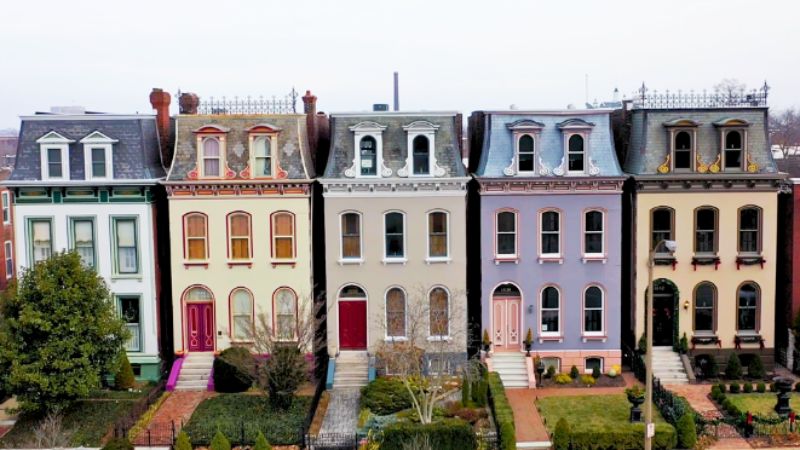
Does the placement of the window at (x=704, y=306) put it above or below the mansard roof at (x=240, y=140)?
below

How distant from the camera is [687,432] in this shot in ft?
85.0

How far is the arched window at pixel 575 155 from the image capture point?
33438mm

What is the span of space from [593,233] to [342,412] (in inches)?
497

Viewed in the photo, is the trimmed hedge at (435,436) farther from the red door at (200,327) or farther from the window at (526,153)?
the window at (526,153)

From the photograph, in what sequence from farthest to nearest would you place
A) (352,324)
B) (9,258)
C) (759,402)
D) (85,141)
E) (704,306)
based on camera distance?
(9,258)
(704,306)
(352,324)
(85,141)
(759,402)

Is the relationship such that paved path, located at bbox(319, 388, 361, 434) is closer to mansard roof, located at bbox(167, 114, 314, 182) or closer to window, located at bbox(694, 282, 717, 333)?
mansard roof, located at bbox(167, 114, 314, 182)

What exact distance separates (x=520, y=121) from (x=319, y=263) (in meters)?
10.4

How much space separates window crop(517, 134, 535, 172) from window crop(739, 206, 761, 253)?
29.5ft

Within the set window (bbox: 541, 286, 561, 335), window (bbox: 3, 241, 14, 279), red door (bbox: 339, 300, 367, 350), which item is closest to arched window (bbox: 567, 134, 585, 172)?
window (bbox: 541, 286, 561, 335)

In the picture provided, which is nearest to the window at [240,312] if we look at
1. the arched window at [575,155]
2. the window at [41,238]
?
the window at [41,238]

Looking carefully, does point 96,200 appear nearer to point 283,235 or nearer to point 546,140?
point 283,235

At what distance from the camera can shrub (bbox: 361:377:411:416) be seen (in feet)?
96.7

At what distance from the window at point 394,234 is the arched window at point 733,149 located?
45.1 ft

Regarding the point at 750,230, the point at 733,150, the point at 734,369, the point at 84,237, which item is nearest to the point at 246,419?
the point at 84,237
